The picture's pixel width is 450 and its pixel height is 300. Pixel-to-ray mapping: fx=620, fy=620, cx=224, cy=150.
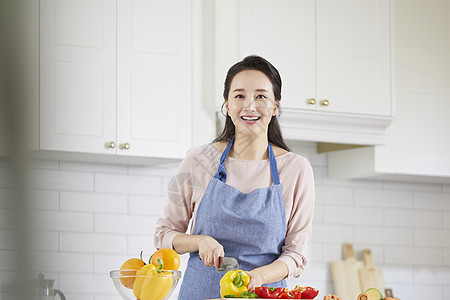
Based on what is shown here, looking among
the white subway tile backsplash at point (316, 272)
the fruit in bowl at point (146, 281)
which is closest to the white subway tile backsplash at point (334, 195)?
the white subway tile backsplash at point (316, 272)

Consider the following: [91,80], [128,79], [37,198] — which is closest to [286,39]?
[128,79]

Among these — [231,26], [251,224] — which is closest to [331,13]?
[231,26]

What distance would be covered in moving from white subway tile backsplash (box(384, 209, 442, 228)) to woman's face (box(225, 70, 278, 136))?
1946mm

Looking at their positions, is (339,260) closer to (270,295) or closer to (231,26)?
(231,26)

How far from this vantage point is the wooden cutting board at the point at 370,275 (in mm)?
3270

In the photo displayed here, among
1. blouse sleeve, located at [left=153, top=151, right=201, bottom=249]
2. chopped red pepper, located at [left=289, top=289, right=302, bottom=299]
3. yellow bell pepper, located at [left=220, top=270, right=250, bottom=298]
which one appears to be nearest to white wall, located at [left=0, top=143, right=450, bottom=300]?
blouse sleeve, located at [left=153, top=151, right=201, bottom=249]

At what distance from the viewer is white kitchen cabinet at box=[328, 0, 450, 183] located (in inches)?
124

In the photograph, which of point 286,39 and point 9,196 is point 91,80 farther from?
point 9,196

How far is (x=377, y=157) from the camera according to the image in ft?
10.1

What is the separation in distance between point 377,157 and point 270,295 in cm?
197

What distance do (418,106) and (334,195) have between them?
649 millimetres

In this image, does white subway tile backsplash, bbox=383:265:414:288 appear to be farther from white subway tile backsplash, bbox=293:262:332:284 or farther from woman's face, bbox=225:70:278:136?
woman's face, bbox=225:70:278:136

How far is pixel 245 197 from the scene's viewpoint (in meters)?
1.78

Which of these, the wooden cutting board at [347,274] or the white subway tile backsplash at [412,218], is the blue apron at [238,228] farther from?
the white subway tile backsplash at [412,218]
